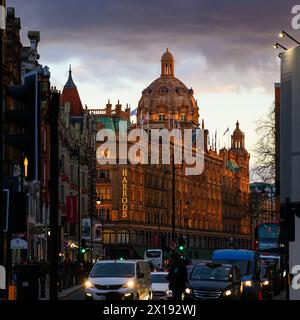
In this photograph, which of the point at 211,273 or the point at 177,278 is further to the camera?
the point at 211,273

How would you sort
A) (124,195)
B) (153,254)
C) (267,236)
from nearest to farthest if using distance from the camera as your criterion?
(267,236), (153,254), (124,195)

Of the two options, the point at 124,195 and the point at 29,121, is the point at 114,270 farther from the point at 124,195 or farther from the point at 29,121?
the point at 124,195

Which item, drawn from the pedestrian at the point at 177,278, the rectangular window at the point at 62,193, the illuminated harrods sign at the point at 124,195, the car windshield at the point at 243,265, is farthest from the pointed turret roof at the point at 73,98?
the pedestrian at the point at 177,278

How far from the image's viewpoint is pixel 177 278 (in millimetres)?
34875

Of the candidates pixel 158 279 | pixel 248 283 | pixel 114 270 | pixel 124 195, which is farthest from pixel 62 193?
pixel 114 270

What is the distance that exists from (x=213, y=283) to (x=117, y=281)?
3.53m

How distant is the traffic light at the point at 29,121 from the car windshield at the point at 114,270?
28.8 m

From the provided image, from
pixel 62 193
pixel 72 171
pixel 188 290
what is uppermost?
pixel 72 171

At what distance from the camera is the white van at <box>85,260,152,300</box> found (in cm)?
3888

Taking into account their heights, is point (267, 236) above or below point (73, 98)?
below

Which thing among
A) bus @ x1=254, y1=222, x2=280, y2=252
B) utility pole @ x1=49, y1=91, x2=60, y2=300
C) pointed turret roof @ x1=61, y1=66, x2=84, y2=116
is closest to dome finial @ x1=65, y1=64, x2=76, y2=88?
pointed turret roof @ x1=61, y1=66, x2=84, y2=116

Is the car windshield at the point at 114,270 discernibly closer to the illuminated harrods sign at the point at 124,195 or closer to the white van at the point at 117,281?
the white van at the point at 117,281

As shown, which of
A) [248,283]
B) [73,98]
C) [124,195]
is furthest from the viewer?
[124,195]
